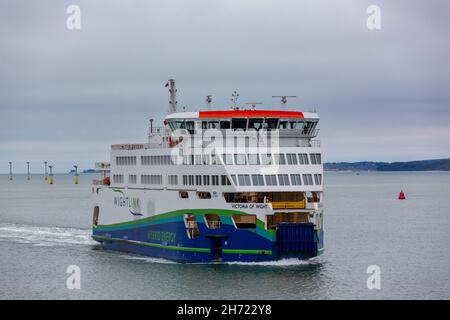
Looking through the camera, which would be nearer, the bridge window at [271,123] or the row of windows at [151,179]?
the bridge window at [271,123]

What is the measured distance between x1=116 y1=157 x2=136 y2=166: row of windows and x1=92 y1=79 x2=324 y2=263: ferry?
364 centimetres

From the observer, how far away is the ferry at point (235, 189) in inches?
2012

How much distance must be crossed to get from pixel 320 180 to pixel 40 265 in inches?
790

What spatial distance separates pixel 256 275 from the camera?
4991 cm

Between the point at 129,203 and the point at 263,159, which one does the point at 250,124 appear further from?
the point at 129,203

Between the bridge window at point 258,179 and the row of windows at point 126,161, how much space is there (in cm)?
1353

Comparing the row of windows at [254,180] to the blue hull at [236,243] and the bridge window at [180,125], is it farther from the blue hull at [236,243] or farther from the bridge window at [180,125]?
the bridge window at [180,125]

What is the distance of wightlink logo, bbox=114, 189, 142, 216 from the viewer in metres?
60.0

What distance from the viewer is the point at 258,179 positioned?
51469mm

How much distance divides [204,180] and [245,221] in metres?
3.68

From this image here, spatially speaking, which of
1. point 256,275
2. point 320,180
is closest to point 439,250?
point 320,180

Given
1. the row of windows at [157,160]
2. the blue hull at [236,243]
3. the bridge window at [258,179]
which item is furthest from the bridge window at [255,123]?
the blue hull at [236,243]

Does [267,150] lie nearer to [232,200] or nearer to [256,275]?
[232,200]

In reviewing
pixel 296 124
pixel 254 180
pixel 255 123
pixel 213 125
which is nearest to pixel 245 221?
pixel 254 180
